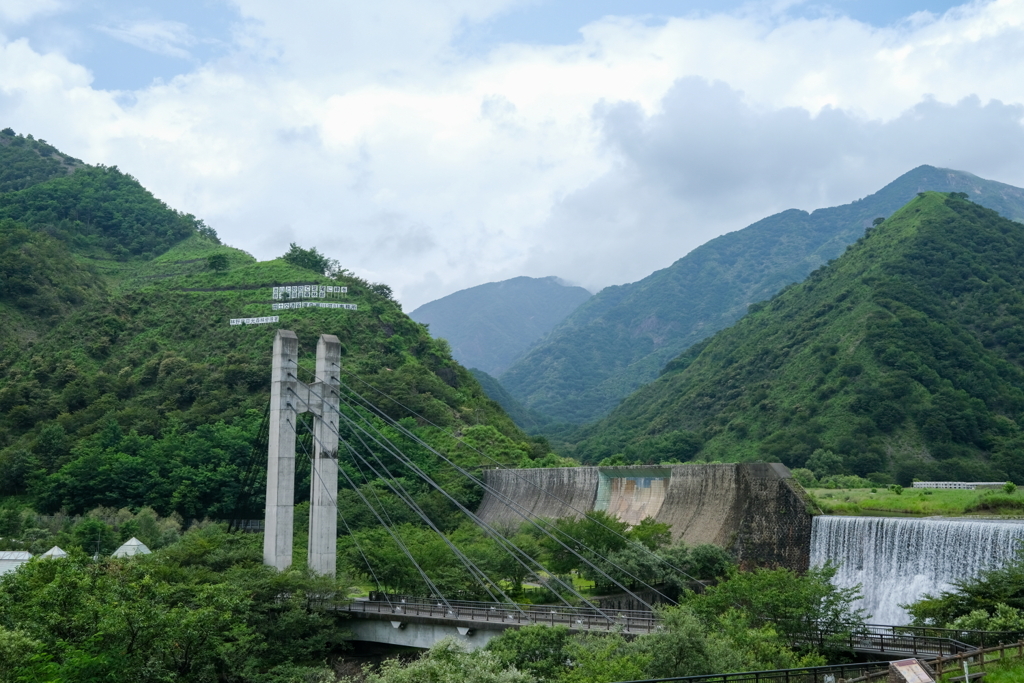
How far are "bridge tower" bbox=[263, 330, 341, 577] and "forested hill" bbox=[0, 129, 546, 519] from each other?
2156 cm

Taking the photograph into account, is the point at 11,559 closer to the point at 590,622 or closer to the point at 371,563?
the point at 371,563

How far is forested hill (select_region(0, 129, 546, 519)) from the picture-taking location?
189ft

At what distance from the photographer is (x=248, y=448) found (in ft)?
196

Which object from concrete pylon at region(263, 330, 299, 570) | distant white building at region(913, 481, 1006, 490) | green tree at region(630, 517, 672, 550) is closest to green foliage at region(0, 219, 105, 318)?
concrete pylon at region(263, 330, 299, 570)

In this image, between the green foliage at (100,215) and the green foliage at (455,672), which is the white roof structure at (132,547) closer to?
the green foliage at (455,672)

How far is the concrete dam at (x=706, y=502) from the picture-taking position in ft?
125

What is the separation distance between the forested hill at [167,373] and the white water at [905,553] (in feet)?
98.3

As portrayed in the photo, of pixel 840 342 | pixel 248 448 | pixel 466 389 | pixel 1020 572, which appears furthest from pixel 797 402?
pixel 1020 572

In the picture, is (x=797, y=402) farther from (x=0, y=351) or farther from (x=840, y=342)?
(x=0, y=351)

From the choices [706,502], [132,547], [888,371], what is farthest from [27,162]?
[706,502]

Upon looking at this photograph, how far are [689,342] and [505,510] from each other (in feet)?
484

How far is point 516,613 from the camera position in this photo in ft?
98.8

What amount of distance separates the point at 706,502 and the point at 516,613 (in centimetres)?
1502

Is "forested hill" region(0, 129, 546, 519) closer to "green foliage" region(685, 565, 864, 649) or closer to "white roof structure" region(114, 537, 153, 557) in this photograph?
"white roof structure" region(114, 537, 153, 557)
